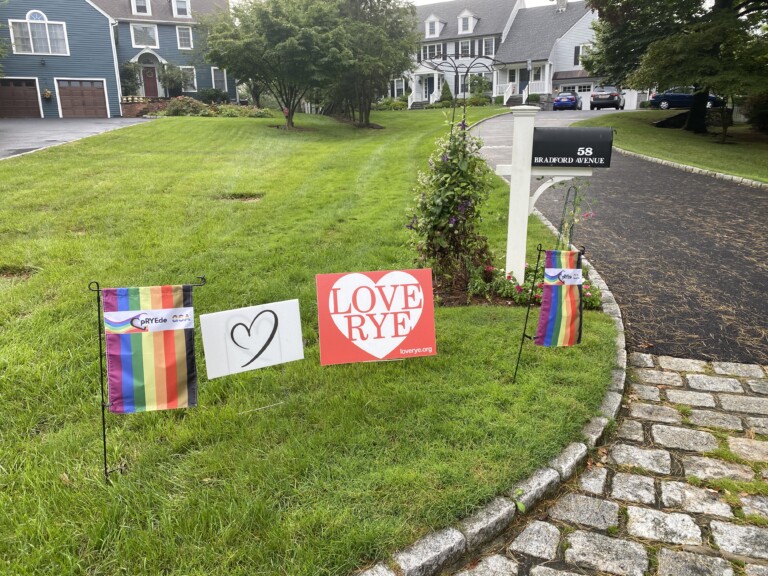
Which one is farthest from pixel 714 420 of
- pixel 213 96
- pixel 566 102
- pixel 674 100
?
pixel 213 96

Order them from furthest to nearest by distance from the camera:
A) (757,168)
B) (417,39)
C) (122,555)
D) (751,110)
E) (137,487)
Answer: (417,39) < (751,110) < (757,168) < (137,487) < (122,555)

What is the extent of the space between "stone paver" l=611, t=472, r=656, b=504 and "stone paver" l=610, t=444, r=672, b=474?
11 centimetres

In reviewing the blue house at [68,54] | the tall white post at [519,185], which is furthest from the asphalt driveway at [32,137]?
the tall white post at [519,185]

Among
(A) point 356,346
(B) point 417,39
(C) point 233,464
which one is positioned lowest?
(C) point 233,464

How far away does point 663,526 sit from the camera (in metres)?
2.71

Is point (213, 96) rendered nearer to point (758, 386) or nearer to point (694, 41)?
point (694, 41)

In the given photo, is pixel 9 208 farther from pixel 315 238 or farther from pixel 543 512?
pixel 543 512

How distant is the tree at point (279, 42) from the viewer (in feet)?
62.7

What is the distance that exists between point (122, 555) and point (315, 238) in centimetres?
487

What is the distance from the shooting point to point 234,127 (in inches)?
797

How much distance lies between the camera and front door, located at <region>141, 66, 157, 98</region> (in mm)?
34188

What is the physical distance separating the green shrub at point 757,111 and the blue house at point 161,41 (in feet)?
87.7

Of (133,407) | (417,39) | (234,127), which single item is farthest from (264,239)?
(417,39)

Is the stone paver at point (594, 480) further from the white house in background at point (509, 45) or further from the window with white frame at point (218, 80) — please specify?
the white house in background at point (509, 45)
